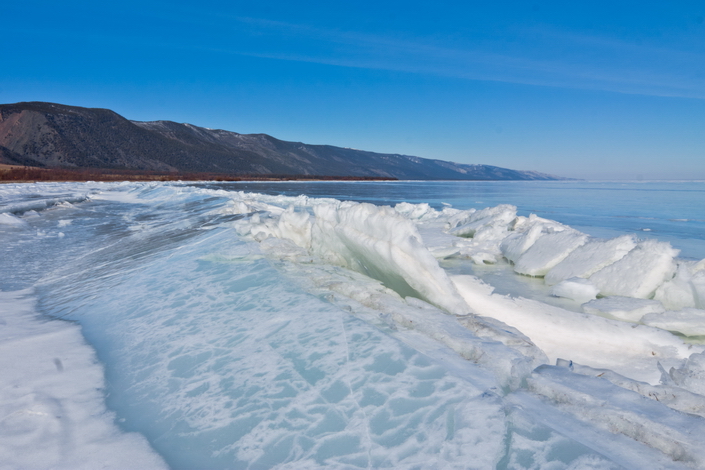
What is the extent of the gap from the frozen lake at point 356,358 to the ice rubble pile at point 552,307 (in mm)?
15

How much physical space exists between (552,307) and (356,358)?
221 centimetres

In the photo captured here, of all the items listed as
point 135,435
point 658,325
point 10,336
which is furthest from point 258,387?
point 658,325

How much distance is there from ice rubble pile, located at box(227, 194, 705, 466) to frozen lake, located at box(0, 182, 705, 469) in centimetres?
1

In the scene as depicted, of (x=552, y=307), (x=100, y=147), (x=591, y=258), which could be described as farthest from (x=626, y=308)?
(x=100, y=147)

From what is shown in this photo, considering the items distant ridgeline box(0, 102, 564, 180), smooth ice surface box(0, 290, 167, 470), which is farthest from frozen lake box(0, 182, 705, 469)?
distant ridgeline box(0, 102, 564, 180)

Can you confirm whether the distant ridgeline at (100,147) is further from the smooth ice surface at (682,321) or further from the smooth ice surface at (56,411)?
the smooth ice surface at (682,321)

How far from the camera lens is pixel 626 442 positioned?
1670mm

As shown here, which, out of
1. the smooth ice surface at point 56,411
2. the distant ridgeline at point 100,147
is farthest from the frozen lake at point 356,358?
the distant ridgeline at point 100,147

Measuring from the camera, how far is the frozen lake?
1.74m

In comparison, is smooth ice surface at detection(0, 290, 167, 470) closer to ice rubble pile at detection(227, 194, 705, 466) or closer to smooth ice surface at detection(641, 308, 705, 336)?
ice rubble pile at detection(227, 194, 705, 466)

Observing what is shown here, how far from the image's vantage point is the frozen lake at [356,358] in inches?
68.7

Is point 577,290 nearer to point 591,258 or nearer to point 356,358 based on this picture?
point 591,258

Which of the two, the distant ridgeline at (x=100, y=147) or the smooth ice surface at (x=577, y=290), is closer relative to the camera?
the smooth ice surface at (x=577, y=290)

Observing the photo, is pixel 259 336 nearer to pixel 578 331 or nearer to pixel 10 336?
pixel 10 336
